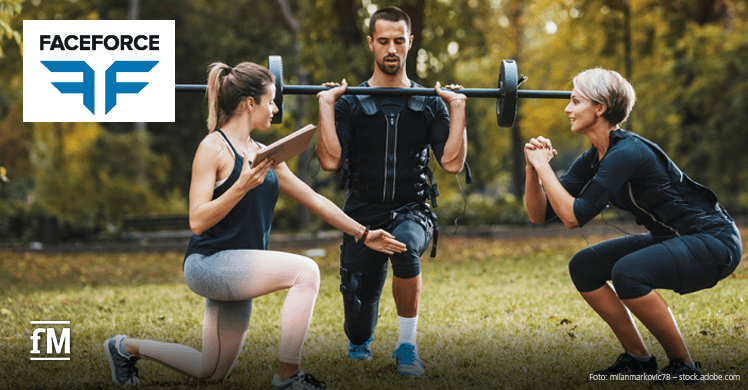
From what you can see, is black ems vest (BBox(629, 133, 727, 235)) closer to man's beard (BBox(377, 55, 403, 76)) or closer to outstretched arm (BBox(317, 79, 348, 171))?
man's beard (BBox(377, 55, 403, 76))

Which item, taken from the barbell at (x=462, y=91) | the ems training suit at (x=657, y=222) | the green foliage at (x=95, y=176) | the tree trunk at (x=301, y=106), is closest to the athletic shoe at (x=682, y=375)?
the ems training suit at (x=657, y=222)

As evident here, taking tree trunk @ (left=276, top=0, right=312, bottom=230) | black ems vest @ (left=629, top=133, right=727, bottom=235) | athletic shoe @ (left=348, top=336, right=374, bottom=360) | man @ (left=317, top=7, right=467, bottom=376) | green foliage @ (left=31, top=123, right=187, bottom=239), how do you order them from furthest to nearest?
green foliage @ (left=31, top=123, right=187, bottom=239), tree trunk @ (left=276, top=0, right=312, bottom=230), athletic shoe @ (left=348, top=336, right=374, bottom=360), man @ (left=317, top=7, right=467, bottom=376), black ems vest @ (left=629, top=133, right=727, bottom=235)

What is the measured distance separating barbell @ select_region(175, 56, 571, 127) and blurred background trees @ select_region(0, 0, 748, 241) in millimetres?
7643

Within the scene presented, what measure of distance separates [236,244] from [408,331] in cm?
141

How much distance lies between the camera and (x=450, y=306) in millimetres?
6922

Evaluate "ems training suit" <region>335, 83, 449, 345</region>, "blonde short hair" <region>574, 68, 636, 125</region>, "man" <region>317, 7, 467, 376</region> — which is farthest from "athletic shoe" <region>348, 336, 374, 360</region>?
"blonde short hair" <region>574, 68, 636, 125</region>

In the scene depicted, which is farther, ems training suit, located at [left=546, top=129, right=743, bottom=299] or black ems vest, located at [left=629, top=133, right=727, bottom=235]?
black ems vest, located at [left=629, top=133, right=727, bottom=235]

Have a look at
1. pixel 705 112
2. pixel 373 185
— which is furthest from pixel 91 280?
pixel 705 112

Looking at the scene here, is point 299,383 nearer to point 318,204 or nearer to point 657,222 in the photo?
point 318,204

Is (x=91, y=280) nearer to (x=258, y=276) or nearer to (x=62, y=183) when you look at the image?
(x=258, y=276)

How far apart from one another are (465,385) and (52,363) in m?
2.92

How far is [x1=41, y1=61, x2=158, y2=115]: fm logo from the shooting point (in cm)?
888

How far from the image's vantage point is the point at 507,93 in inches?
178

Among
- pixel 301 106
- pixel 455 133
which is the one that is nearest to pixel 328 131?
pixel 455 133
